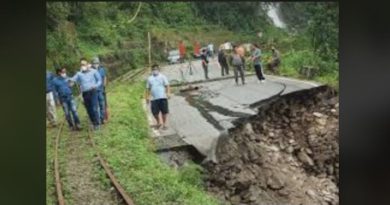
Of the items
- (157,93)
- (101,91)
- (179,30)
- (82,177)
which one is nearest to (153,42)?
(179,30)

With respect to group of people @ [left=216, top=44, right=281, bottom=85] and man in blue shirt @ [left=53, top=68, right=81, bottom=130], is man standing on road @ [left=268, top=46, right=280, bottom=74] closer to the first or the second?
group of people @ [left=216, top=44, right=281, bottom=85]

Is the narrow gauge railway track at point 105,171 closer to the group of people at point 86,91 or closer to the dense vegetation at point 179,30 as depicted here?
the group of people at point 86,91

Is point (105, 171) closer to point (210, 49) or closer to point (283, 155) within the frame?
point (210, 49)

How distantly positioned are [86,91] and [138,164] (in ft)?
1.98

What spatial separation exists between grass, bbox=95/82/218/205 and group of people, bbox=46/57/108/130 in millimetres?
73

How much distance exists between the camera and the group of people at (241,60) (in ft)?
13.6

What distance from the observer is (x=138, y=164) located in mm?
4055

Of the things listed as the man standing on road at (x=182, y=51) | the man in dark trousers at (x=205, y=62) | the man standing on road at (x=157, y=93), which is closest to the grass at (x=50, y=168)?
the man standing on road at (x=157, y=93)

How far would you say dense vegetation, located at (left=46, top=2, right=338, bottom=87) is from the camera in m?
4.04

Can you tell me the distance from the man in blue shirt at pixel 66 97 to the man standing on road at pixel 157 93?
499mm
